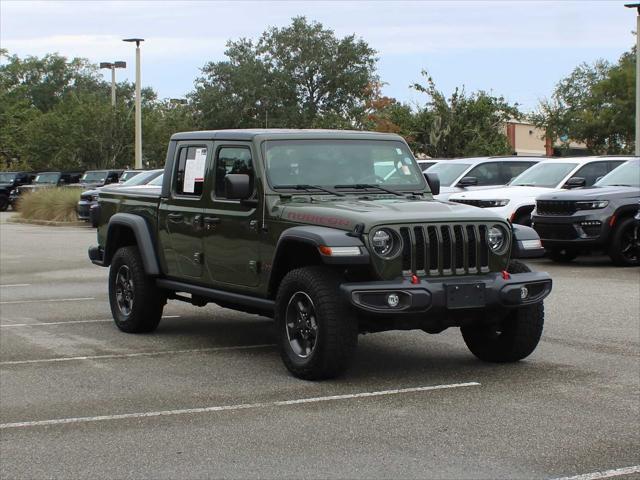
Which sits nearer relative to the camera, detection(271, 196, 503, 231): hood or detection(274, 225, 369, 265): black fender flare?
detection(274, 225, 369, 265): black fender flare

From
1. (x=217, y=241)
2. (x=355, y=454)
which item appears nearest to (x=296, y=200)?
(x=217, y=241)

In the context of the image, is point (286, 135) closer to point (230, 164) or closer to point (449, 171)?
point (230, 164)

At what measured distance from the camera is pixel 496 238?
8625mm

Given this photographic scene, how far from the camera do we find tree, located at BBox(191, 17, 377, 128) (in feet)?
251

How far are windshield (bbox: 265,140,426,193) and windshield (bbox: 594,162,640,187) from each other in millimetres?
9225

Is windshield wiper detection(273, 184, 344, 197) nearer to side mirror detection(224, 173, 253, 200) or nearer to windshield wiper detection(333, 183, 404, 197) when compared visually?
windshield wiper detection(333, 183, 404, 197)

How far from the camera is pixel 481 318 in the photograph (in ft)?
27.6

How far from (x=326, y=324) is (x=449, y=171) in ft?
50.1

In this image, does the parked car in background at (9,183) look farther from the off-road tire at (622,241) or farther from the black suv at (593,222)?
the off-road tire at (622,241)

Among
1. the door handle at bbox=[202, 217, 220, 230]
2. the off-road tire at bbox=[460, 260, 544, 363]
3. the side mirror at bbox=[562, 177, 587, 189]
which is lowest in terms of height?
the off-road tire at bbox=[460, 260, 544, 363]

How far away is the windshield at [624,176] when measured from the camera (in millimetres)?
18203

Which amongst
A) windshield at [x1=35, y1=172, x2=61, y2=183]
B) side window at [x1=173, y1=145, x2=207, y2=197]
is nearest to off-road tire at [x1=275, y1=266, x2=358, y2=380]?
side window at [x1=173, y1=145, x2=207, y2=197]

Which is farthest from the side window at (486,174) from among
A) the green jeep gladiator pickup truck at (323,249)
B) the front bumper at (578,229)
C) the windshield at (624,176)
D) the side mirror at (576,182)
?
the green jeep gladiator pickup truck at (323,249)

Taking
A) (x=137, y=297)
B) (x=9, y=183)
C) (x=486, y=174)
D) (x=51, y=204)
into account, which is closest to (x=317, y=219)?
(x=137, y=297)
